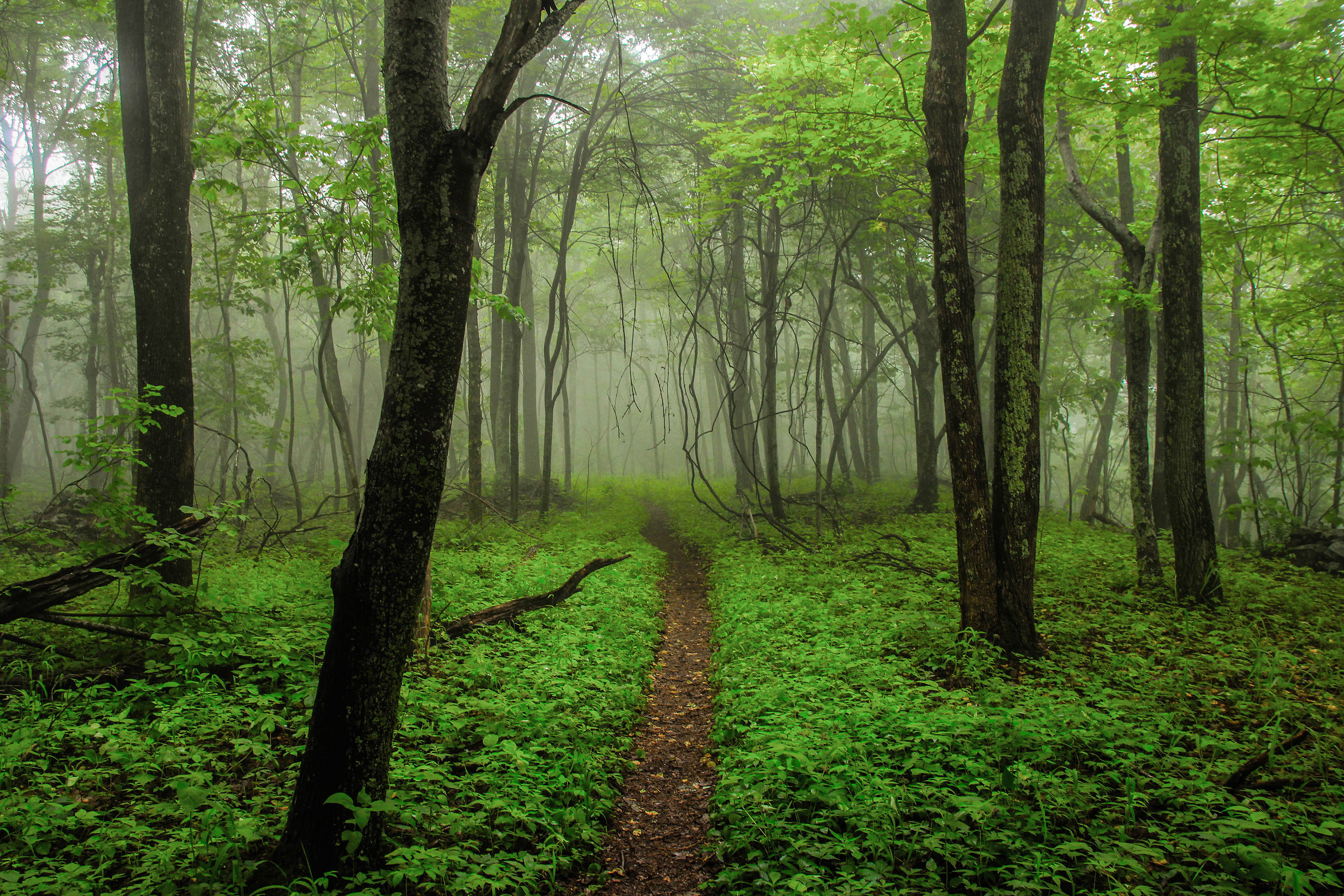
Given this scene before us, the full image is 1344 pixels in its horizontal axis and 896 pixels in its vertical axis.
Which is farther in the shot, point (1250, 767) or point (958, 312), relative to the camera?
point (958, 312)

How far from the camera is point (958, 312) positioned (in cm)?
588

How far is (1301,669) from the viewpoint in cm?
532

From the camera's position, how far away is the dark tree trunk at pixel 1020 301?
227 inches

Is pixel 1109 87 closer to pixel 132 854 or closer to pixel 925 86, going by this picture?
pixel 925 86

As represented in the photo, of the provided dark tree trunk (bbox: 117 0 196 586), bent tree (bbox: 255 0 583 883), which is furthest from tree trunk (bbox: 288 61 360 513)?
bent tree (bbox: 255 0 583 883)

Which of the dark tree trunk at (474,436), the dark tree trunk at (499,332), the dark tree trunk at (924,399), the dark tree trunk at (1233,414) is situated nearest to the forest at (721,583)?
the dark tree trunk at (474,436)

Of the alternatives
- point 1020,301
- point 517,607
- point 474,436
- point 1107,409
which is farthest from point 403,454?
point 1107,409

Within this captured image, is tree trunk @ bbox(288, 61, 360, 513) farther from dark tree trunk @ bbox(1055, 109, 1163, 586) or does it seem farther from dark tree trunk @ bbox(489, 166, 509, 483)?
dark tree trunk @ bbox(1055, 109, 1163, 586)

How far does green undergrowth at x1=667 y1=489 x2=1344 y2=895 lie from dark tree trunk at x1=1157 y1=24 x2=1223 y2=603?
1.06 metres

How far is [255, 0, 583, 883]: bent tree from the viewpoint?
2.72 m

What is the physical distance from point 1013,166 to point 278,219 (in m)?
9.40

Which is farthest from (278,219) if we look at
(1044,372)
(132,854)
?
(1044,372)

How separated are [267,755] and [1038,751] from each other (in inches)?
193

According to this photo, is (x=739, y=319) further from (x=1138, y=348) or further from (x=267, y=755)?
(x=267, y=755)
